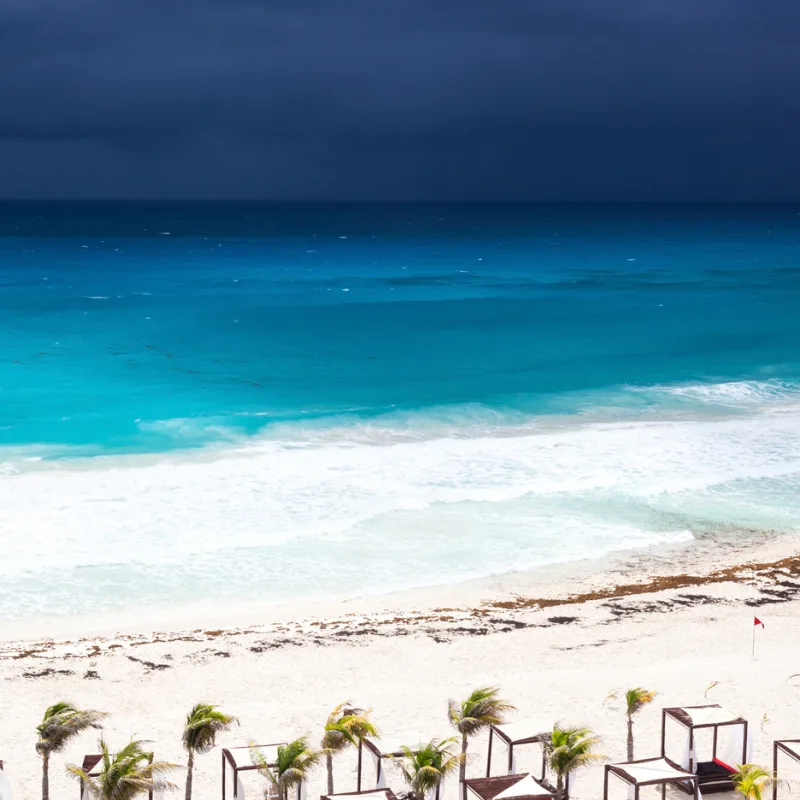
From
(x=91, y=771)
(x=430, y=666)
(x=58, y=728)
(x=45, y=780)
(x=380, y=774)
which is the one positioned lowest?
(x=430, y=666)

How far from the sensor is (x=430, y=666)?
21656 mm

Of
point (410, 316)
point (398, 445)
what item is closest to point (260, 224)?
point (410, 316)

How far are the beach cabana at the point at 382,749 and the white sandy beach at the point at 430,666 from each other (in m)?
0.61

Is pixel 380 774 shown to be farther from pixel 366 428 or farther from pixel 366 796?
pixel 366 428

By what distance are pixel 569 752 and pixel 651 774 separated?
4.81ft

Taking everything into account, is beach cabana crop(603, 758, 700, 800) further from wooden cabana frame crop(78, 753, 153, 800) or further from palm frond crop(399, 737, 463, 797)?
wooden cabana frame crop(78, 753, 153, 800)

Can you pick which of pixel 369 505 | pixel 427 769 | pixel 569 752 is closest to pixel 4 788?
pixel 427 769

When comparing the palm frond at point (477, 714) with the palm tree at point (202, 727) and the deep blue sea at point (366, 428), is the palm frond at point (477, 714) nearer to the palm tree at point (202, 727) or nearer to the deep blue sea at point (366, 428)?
the palm tree at point (202, 727)

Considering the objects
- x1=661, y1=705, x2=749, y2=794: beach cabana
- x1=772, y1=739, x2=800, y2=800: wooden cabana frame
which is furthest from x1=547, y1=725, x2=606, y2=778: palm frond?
x1=772, y1=739, x2=800, y2=800: wooden cabana frame

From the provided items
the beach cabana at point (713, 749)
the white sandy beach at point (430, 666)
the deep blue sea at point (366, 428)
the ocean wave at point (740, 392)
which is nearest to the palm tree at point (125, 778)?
the white sandy beach at point (430, 666)

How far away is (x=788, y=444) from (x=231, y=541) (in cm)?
2206

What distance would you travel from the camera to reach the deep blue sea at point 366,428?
28.3 m

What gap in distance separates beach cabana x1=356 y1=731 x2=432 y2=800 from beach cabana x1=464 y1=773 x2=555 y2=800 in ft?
2.82

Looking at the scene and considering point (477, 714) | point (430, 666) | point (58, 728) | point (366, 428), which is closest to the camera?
point (58, 728)
